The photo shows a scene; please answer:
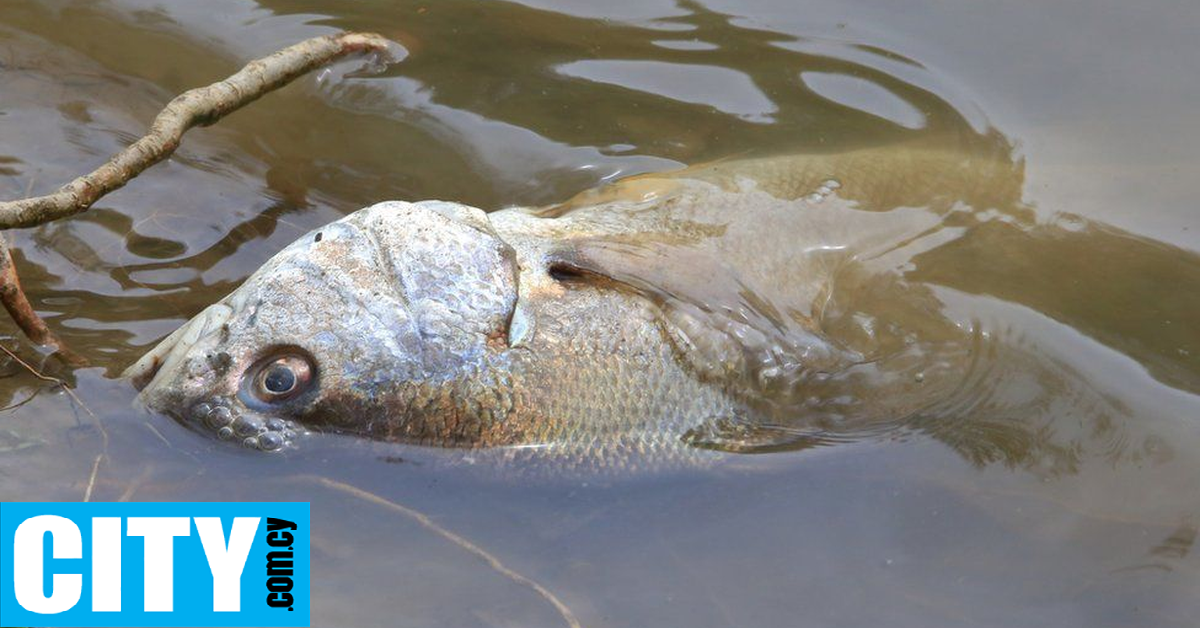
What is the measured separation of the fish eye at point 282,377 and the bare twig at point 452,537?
0.28 m

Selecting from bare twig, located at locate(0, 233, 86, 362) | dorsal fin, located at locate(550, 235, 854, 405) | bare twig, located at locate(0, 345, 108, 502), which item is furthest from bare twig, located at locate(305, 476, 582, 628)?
bare twig, located at locate(0, 233, 86, 362)

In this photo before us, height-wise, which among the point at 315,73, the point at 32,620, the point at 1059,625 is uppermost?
the point at 315,73

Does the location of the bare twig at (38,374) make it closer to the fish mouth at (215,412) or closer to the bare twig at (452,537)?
the fish mouth at (215,412)

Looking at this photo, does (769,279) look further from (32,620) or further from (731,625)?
(32,620)

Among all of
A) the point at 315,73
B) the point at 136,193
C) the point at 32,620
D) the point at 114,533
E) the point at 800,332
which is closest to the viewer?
the point at 32,620

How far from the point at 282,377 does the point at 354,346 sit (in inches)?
8.8

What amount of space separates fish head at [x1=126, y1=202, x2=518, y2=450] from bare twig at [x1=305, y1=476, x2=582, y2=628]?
0.62 ft

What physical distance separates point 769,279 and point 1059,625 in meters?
1.29

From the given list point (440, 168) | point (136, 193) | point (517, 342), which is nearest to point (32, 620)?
point (517, 342)

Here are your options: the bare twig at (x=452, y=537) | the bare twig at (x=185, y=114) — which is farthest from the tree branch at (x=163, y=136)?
the bare twig at (x=452, y=537)

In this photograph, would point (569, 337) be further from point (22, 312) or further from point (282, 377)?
point (22, 312)

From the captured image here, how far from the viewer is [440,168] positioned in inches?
199

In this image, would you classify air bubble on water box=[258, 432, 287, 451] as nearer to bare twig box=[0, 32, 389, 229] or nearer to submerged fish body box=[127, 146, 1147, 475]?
submerged fish body box=[127, 146, 1147, 475]

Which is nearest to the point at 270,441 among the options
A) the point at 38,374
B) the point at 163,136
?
the point at 38,374
